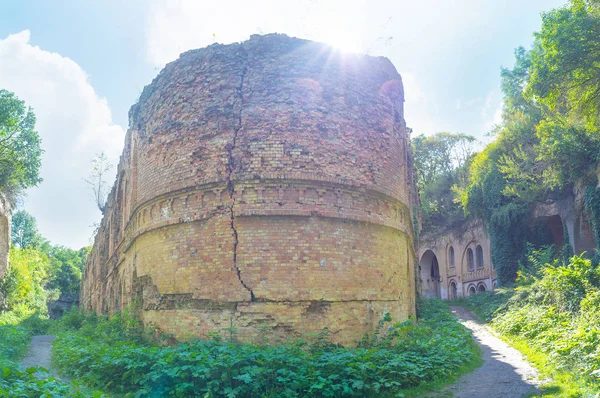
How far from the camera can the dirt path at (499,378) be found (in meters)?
7.25

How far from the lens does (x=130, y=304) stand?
11328 millimetres

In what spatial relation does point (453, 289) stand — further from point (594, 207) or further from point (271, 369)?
point (271, 369)

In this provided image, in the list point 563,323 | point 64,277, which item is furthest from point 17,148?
point 64,277

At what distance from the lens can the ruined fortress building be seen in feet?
30.3

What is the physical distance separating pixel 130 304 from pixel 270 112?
5.72 metres

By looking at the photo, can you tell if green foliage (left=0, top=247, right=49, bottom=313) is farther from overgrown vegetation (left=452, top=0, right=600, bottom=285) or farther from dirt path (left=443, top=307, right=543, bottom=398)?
dirt path (left=443, top=307, right=543, bottom=398)

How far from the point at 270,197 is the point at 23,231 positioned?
5845 cm

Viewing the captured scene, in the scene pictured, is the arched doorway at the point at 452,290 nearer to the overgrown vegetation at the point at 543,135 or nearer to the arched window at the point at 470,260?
the arched window at the point at 470,260

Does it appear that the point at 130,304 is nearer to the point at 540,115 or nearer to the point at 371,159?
the point at 371,159

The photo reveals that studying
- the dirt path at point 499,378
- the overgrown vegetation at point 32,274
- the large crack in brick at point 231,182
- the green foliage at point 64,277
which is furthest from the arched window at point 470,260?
the green foliage at point 64,277

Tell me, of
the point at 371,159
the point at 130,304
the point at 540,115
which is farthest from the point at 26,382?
the point at 540,115

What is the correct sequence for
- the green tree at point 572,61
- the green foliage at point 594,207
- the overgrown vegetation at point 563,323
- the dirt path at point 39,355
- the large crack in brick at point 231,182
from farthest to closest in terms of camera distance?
the green foliage at point 594,207
the green tree at point 572,61
the dirt path at point 39,355
the large crack in brick at point 231,182
the overgrown vegetation at point 563,323

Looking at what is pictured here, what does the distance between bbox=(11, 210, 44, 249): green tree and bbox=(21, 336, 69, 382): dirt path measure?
45.3 metres

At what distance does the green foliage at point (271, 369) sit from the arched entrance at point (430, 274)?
104 feet
